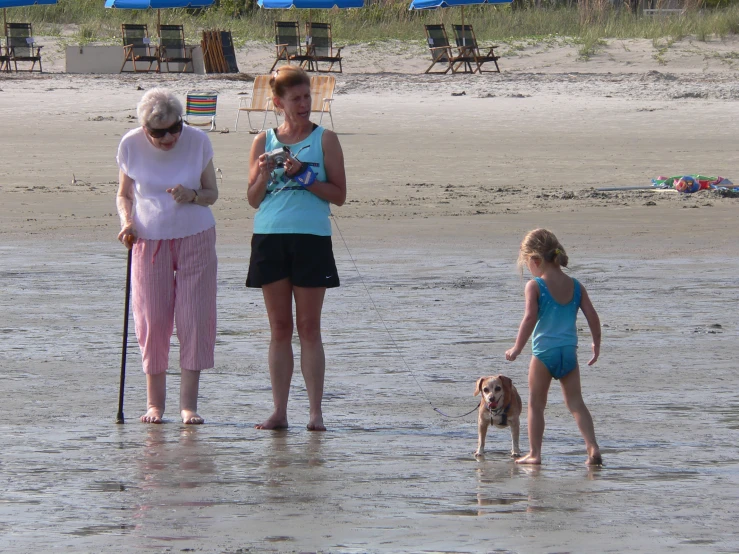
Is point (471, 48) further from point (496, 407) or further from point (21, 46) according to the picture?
point (496, 407)

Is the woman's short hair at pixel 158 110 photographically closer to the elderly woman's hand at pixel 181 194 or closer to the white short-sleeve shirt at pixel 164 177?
the white short-sleeve shirt at pixel 164 177

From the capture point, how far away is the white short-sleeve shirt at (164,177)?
18.5 feet

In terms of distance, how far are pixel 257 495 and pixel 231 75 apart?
83.0ft

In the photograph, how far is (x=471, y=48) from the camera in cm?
3030

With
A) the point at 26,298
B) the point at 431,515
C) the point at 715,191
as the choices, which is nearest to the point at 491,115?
the point at 715,191

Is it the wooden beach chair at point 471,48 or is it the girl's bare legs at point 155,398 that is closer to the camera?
the girl's bare legs at point 155,398

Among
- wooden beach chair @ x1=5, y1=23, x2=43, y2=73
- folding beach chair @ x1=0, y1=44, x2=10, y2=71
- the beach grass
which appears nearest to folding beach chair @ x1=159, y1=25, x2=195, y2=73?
wooden beach chair @ x1=5, y1=23, x2=43, y2=73

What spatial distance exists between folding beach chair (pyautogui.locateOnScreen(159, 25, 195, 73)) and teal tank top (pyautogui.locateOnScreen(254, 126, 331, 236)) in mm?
25316

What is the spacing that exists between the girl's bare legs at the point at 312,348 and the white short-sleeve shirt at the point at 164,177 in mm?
572

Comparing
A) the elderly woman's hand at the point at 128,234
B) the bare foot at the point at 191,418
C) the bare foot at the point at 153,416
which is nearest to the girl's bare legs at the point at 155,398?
the bare foot at the point at 153,416

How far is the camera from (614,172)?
16203 mm

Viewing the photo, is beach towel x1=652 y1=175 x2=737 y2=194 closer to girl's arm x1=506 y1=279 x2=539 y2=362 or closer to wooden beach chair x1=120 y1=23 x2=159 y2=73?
girl's arm x1=506 y1=279 x2=539 y2=362

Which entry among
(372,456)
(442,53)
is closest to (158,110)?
(372,456)

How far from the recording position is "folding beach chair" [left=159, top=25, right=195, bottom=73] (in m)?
30.3
